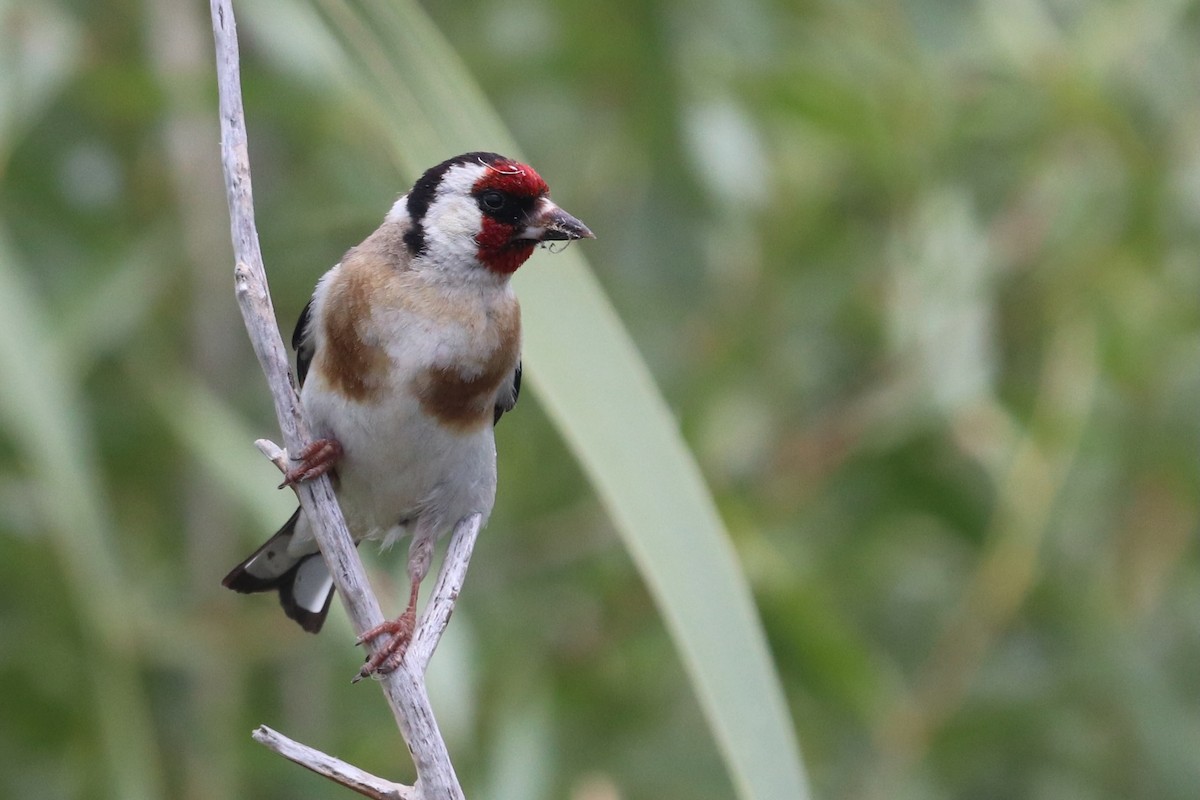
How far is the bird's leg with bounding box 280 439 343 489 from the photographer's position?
1523mm

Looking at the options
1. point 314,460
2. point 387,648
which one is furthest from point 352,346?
point 387,648

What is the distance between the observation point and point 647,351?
3.37 meters

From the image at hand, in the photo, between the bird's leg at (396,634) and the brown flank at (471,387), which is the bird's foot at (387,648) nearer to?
the bird's leg at (396,634)

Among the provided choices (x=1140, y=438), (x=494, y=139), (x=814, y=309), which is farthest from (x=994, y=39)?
(x=494, y=139)

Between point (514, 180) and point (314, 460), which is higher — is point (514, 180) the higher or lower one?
the higher one

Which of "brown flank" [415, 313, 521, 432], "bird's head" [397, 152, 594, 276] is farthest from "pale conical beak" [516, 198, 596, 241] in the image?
"brown flank" [415, 313, 521, 432]

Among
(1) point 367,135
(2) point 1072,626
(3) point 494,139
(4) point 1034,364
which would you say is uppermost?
(1) point 367,135

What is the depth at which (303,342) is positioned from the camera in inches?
79.2

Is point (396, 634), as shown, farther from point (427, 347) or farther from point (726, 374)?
point (726, 374)

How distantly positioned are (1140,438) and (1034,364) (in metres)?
0.32

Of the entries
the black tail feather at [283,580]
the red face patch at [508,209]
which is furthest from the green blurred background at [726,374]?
the red face patch at [508,209]

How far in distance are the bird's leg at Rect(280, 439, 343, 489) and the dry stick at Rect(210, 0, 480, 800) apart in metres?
0.03

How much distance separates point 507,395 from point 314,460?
1.30 ft

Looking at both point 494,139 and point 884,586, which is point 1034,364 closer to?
point 884,586
